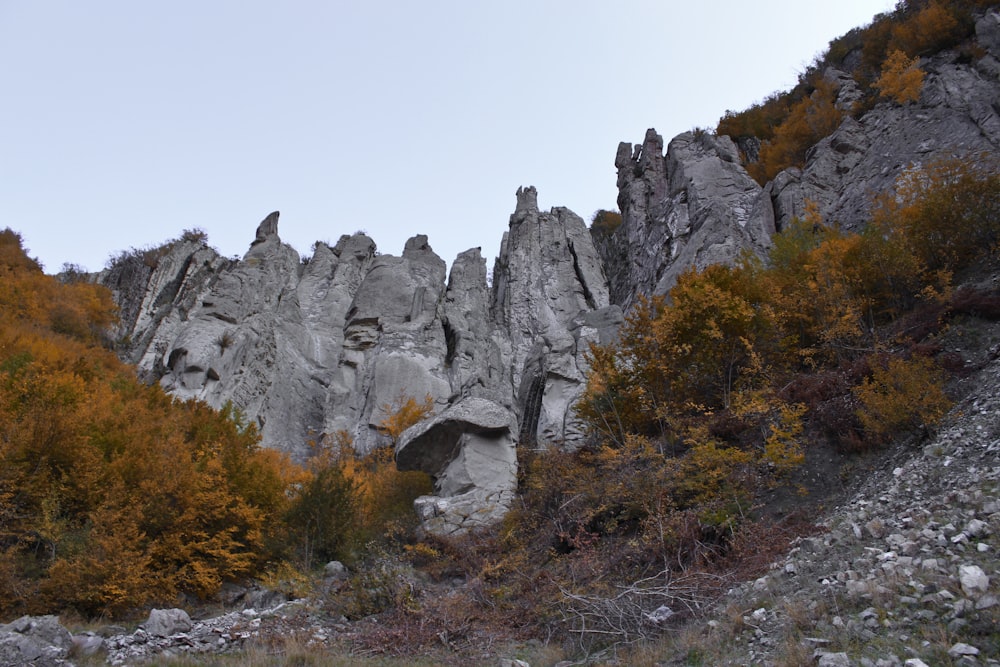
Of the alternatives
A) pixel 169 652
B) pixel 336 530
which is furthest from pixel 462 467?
pixel 169 652

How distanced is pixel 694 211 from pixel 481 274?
22208 mm

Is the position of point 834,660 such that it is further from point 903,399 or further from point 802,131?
point 802,131

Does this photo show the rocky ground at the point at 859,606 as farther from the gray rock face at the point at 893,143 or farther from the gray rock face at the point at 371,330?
the gray rock face at the point at 893,143

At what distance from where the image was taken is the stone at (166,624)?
31.4ft

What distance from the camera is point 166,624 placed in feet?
32.7

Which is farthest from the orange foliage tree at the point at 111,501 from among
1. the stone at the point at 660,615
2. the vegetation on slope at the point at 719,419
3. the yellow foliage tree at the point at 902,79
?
the yellow foliage tree at the point at 902,79

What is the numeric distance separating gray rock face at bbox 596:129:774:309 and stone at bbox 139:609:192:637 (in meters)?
19.9

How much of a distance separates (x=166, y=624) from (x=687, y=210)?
29390 millimetres

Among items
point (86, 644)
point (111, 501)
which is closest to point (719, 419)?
point (86, 644)

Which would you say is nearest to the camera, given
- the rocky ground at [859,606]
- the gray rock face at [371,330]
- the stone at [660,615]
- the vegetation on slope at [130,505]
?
the rocky ground at [859,606]

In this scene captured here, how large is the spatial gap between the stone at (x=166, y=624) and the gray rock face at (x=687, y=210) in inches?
784

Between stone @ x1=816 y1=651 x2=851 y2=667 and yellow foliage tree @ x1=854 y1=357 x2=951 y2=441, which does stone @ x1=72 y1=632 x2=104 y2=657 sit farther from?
yellow foliage tree @ x1=854 y1=357 x2=951 y2=441

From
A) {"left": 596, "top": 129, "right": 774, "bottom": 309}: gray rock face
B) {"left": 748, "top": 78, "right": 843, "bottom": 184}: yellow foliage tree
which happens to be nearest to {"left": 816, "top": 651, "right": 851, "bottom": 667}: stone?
{"left": 596, "top": 129, "right": 774, "bottom": 309}: gray rock face

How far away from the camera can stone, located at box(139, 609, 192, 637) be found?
9.58 metres
